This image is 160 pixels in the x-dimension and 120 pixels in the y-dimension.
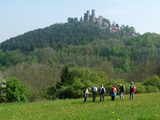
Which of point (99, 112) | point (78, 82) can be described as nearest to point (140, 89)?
point (78, 82)

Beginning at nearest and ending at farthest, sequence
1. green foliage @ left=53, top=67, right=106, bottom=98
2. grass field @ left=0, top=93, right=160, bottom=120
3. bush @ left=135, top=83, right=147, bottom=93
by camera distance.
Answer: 1. grass field @ left=0, top=93, right=160, bottom=120
2. bush @ left=135, top=83, right=147, bottom=93
3. green foliage @ left=53, top=67, right=106, bottom=98

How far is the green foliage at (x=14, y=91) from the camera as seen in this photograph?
6394 centimetres

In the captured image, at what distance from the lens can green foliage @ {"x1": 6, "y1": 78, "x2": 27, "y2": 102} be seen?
6394cm

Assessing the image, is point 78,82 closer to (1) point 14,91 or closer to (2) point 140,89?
(1) point 14,91

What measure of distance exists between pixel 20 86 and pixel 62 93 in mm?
7699

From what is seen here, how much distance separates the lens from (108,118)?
17438mm

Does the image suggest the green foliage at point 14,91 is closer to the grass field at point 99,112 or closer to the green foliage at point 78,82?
the green foliage at point 78,82

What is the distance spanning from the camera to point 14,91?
211 ft

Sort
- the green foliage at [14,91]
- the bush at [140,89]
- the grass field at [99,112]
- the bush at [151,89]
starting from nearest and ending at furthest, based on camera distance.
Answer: the grass field at [99,112] < the bush at [140,89] < the bush at [151,89] < the green foliage at [14,91]

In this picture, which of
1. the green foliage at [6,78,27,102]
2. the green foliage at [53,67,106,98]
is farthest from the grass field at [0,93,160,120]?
the green foliage at [6,78,27,102]

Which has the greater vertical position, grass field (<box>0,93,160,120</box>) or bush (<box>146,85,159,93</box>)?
bush (<box>146,85,159,93</box>)

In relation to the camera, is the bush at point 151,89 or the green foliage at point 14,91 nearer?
the bush at point 151,89

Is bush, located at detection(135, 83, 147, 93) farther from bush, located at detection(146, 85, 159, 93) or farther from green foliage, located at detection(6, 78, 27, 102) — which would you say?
green foliage, located at detection(6, 78, 27, 102)

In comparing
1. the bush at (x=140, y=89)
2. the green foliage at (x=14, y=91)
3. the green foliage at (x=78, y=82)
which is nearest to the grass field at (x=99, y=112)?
the bush at (x=140, y=89)
